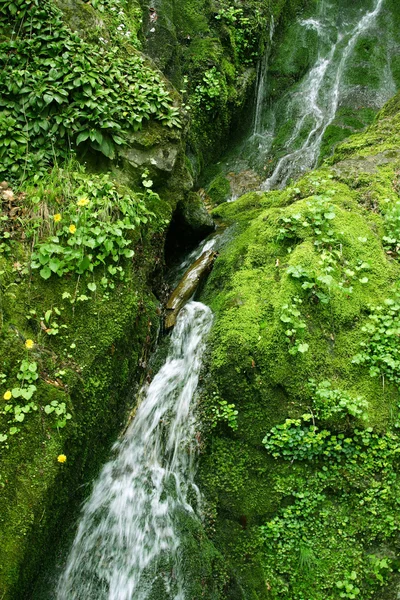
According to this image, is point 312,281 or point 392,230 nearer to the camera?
point 312,281

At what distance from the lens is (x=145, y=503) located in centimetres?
412

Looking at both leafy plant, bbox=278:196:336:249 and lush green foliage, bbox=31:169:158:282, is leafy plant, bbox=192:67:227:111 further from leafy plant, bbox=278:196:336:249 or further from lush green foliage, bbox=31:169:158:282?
lush green foliage, bbox=31:169:158:282

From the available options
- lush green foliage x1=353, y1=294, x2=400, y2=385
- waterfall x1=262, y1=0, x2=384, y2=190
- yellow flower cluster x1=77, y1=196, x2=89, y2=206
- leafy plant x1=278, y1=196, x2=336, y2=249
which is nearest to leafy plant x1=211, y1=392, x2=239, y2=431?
lush green foliage x1=353, y1=294, x2=400, y2=385

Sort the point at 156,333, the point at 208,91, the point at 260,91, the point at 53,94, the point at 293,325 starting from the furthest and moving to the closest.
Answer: the point at 260,91, the point at 208,91, the point at 156,333, the point at 53,94, the point at 293,325

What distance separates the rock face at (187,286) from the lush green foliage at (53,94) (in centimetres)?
176

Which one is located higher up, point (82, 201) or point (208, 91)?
point (208, 91)

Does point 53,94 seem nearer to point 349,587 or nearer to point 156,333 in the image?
point 156,333

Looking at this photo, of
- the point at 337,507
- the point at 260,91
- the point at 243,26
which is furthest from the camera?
the point at 260,91

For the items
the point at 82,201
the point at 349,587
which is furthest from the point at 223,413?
the point at 82,201

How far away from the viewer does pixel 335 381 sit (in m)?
4.00

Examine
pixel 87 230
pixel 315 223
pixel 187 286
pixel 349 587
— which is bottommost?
pixel 349 587

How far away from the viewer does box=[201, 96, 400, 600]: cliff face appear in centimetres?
362

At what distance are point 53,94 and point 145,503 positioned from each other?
432 centimetres

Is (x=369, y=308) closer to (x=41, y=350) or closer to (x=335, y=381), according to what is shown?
(x=335, y=381)
